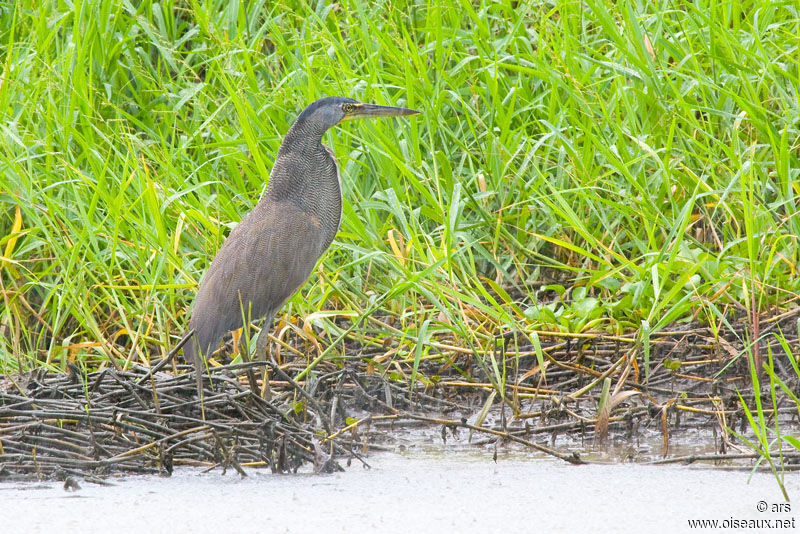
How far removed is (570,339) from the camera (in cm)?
381

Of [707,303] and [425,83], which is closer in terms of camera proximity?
[707,303]

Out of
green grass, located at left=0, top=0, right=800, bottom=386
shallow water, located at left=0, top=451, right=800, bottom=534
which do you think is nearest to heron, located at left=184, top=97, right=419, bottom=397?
green grass, located at left=0, top=0, right=800, bottom=386

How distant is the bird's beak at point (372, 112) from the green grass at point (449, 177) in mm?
220

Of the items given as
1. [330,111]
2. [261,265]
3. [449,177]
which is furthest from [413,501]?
[449,177]

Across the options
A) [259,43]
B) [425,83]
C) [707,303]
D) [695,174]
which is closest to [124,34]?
[259,43]

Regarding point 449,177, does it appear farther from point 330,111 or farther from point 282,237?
point 282,237

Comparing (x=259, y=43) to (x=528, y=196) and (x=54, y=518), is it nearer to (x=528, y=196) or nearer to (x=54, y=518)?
(x=528, y=196)

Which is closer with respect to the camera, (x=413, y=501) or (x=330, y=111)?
(x=413, y=501)

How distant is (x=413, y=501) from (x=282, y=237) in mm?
1324

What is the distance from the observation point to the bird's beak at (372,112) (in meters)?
3.98

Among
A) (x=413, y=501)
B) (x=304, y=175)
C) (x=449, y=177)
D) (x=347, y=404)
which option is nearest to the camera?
(x=413, y=501)

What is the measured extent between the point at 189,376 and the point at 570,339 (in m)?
1.30

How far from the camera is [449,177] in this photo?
4398mm

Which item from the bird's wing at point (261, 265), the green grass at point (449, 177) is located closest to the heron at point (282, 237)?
the bird's wing at point (261, 265)
